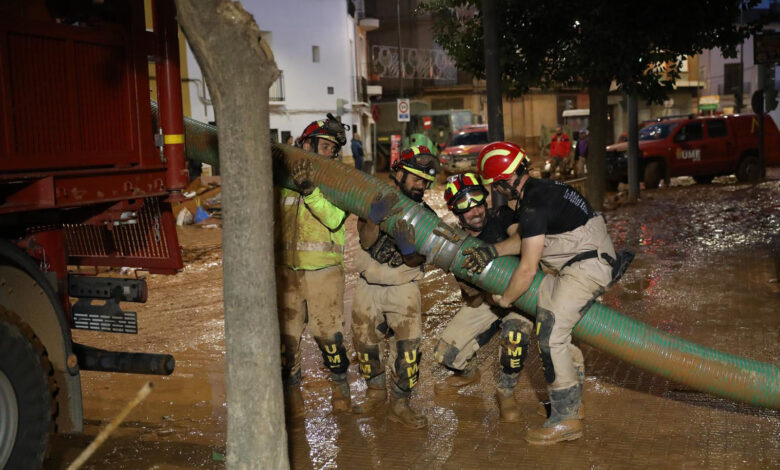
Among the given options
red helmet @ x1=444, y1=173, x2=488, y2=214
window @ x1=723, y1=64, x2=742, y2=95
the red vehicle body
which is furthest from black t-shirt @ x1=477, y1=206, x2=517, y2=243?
window @ x1=723, y1=64, x2=742, y2=95

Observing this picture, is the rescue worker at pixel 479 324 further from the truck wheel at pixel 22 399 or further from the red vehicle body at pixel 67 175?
the truck wheel at pixel 22 399

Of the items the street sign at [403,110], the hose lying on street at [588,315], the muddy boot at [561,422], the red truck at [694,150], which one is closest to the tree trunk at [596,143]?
the red truck at [694,150]

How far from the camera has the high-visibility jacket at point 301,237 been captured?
5.61m

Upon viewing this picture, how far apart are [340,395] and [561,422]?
156cm

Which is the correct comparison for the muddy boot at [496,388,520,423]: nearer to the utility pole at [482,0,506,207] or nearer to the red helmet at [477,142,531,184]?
the red helmet at [477,142,531,184]

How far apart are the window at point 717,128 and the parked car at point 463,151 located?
23.4 feet

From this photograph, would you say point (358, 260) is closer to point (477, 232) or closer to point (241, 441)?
point (477, 232)

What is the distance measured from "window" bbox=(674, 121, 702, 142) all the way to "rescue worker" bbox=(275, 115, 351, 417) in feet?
57.7

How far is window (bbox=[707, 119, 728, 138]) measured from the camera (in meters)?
21.7

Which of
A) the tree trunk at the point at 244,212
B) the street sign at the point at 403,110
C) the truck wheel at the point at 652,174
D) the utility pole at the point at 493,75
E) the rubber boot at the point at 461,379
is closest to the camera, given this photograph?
the tree trunk at the point at 244,212

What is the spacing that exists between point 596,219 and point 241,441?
2680mm

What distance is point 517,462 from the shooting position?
184 inches

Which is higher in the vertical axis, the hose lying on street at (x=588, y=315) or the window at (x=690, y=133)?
the window at (x=690, y=133)

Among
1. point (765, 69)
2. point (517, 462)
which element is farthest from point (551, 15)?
point (765, 69)
